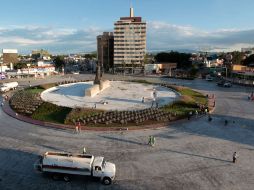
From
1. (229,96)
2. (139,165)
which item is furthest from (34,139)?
(229,96)

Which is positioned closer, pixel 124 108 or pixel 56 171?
pixel 56 171

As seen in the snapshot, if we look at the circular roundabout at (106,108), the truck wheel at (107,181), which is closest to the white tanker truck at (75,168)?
the truck wheel at (107,181)

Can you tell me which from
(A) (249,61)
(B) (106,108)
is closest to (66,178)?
(B) (106,108)

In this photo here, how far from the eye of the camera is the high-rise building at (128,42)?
14288 centimetres

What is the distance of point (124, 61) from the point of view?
142500 mm

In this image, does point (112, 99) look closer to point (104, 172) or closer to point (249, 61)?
point (104, 172)

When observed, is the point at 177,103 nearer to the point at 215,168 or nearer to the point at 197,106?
the point at 197,106

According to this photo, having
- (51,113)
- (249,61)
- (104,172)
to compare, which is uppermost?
(249,61)

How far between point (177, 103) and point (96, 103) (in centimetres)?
1336

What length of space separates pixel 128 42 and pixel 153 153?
11956 centimetres

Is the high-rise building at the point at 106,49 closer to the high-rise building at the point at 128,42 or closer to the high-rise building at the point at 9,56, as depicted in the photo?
the high-rise building at the point at 128,42

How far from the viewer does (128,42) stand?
14300cm

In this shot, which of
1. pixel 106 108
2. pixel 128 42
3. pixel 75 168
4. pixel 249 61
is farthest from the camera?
pixel 128 42

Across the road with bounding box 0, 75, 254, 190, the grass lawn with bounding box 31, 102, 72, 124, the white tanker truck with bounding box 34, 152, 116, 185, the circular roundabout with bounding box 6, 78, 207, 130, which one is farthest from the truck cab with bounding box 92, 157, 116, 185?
the grass lawn with bounding box 31, 102, 72, 124
